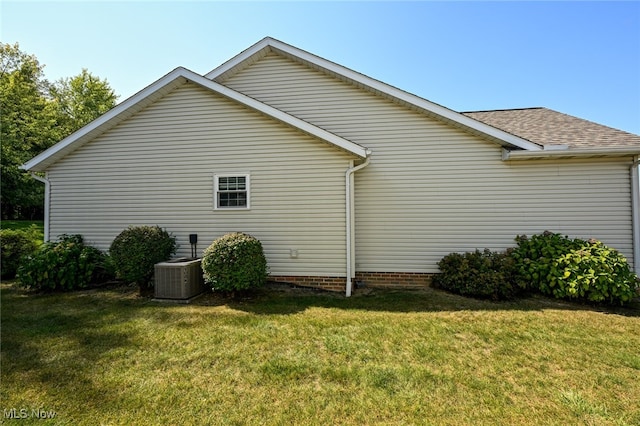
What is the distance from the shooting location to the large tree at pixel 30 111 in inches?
715

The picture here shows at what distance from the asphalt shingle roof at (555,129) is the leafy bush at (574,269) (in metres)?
2.35

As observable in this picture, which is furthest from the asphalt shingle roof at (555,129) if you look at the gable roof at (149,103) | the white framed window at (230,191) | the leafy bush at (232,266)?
the leafy bush at (232,266)

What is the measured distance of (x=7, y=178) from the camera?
19.4 meters

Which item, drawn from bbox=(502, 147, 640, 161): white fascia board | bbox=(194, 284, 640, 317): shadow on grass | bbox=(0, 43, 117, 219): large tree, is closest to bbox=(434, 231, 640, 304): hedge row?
bbox=(194, 284, 640, 317): shadow on grass

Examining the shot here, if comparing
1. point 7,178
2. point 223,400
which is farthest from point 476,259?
point 7,178

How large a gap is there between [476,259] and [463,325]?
7.88 feet

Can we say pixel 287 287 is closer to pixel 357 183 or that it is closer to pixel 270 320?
pixel 270 320

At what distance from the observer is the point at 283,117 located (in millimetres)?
6562

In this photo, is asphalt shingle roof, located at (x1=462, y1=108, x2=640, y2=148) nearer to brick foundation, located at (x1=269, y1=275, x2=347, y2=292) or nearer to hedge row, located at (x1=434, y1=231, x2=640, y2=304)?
hedge row, located at (x1=434, y1=231, x2=640, y2=304)

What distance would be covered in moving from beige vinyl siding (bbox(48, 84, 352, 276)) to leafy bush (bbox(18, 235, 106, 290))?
588mm

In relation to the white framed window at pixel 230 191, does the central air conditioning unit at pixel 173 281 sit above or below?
below

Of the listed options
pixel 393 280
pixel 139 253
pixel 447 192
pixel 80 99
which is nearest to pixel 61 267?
pixel 139 253

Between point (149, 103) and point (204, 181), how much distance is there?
8.53ft

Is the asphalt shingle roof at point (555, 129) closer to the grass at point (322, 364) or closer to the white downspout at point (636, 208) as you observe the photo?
the white downspout at point (636, 208)
